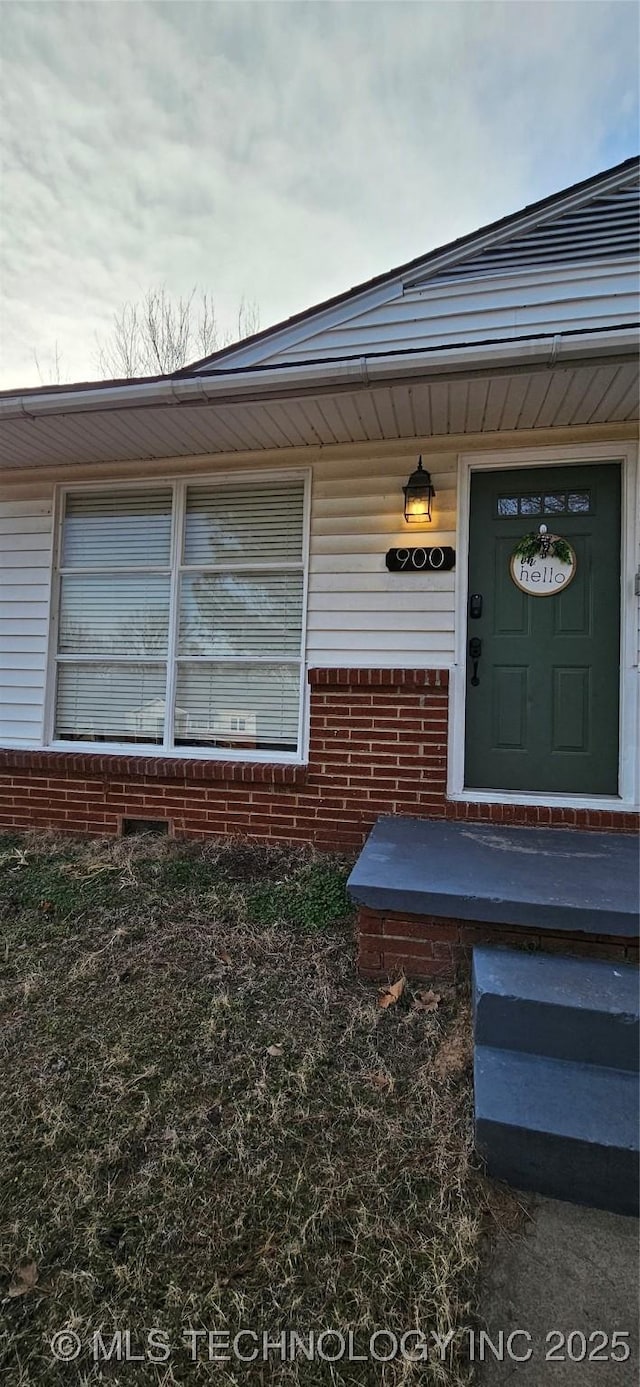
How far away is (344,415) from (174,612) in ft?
5.65

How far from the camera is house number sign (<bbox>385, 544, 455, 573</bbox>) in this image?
3289 millimetres

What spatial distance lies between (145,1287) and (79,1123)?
0.56 metres

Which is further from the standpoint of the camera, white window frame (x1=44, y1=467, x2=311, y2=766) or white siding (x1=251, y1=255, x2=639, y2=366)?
white window frame (x1=44, y1=467, x2=311, y2=766)

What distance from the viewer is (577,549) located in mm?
3250

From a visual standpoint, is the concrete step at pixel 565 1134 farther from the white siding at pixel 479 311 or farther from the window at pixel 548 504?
the white siding at pixel 479 311

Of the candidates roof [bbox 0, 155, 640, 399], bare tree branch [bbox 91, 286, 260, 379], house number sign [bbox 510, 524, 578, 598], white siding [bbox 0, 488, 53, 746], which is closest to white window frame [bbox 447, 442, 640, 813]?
house number sign [bbox 510, 524, 578, 598]

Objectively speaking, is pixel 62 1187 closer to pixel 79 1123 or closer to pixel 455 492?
pixel 79 1123

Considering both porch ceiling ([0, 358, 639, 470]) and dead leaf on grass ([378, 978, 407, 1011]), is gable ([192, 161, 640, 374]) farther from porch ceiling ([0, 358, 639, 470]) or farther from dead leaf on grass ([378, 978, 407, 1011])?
dead leaf on grass ([378, 978, 407, 1011])

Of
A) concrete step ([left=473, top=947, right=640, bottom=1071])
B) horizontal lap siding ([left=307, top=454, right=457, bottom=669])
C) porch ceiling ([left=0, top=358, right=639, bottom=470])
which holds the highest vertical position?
porch ceiling ([left=0, top=358, right=639, bottom=470])

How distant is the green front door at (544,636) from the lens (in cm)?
319

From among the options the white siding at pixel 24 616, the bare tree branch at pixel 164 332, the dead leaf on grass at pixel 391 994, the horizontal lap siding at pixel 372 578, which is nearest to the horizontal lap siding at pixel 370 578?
the horizontal lap siding at pixel 372 578

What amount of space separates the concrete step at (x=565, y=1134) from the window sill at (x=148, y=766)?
2076 millimetres

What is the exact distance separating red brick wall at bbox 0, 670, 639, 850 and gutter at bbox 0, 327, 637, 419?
1.57m

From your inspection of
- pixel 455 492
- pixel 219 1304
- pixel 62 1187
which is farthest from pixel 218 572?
pixel 219 1304
